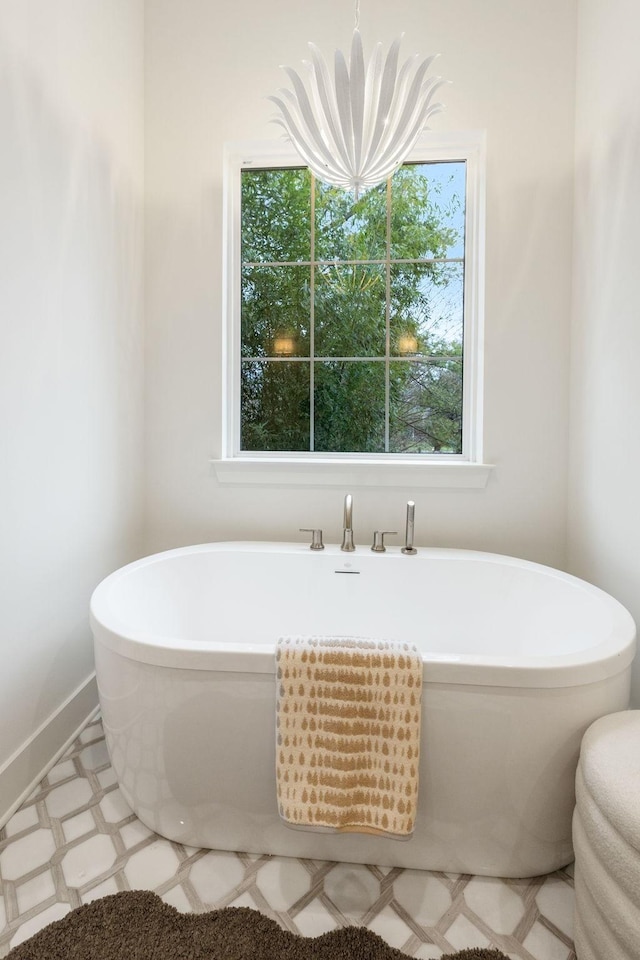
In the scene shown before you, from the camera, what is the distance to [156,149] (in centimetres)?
229

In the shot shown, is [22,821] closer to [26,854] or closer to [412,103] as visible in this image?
[26,854]

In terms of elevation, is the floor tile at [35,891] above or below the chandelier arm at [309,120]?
below

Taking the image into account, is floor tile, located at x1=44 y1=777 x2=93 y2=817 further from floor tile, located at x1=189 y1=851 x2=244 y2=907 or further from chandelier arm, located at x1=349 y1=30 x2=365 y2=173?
chandelier arm, located at x1=349 y1=30 x2=365 y2=173

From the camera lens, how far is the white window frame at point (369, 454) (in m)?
2.21

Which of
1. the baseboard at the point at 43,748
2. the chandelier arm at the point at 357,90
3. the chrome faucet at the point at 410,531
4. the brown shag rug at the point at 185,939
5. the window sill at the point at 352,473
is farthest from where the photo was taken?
the window sill at the point at 352,473

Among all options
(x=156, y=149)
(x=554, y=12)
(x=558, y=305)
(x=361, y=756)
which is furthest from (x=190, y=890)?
(x=554, y=12)

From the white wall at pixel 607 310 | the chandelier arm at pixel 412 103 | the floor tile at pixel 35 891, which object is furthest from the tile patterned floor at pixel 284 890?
the chandelier arm at pixel 412 103

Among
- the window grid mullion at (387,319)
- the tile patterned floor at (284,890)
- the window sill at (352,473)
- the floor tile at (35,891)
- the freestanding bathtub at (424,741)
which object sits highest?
the window grid mullion at (387,319)

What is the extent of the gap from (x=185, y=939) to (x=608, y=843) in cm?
90

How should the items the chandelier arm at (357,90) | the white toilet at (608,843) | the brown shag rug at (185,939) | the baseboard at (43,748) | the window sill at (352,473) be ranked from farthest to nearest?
the window sill at (352,473), the baseboard at (43,748), the chandelier arm at (357,90), the brown shag rug at (185,939), the white toilet at (608,843)

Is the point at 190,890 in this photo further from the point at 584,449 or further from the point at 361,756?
the point at 584,449

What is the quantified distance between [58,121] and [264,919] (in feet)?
7.60

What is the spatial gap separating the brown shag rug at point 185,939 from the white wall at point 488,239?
1373 millimetres

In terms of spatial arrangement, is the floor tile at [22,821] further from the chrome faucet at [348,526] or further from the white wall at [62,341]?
the chrome faucet at [348,526]
